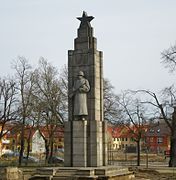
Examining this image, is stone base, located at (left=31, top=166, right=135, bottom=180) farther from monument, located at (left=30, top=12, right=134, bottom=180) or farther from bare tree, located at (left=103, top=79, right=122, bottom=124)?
bare tree, located at (left=103, top=79, right=122, bottom=124)

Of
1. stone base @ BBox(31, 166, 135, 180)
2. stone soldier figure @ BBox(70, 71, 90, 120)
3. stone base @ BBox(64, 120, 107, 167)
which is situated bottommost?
stone base @ BBox(31, 166, 135, 180)

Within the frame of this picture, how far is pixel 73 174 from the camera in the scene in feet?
53.8

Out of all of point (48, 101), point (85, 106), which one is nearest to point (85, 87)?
point (85, 106)

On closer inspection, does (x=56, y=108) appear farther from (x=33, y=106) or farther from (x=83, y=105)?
(x=83, y=105)

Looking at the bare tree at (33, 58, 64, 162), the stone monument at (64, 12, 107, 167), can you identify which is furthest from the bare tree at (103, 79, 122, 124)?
the stone monument at (64, 12, 107, 167)

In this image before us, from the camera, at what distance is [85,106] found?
1844 centimetres

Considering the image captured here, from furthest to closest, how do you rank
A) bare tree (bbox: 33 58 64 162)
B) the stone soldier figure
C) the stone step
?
1. bare tree (bbox: 33 58 64 162)
2. the stone soldier figure
3. the stone step

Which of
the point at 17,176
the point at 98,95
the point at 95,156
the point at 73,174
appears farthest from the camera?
the point at 17,176

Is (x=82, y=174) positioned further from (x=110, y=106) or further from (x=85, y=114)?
(x=110, y=106)

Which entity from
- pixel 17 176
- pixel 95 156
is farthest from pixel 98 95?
pixel 17 176

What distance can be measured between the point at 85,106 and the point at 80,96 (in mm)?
567

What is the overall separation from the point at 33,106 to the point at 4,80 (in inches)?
166

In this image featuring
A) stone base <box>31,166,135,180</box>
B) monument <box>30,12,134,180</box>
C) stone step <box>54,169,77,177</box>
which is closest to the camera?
stone base <box>31,166,135,180</box>

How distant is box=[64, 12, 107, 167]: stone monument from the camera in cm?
1799
